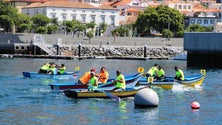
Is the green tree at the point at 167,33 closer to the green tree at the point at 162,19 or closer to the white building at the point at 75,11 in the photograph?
the green tree at the point at 162,19

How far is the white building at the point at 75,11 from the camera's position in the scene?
169375 mm

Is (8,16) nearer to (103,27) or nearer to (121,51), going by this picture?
(121,51)

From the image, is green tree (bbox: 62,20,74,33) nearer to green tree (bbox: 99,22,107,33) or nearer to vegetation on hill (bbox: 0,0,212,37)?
vegetation on hill (bbox: 0,0,212,37)

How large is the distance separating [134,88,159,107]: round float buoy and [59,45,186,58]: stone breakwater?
75.3m

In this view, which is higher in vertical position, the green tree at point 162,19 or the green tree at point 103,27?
the green tree at point 162,19

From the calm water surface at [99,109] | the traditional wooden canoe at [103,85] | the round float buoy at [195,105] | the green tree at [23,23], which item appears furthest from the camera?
the green tree at [23,23]

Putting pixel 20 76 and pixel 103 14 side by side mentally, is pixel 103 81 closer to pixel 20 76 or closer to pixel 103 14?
pixel 20 76

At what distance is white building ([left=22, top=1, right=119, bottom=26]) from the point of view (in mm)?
169375

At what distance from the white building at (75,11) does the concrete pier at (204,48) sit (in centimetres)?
8251

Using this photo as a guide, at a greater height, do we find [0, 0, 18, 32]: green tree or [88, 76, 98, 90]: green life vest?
[0, 0, 18, 32]: green tree

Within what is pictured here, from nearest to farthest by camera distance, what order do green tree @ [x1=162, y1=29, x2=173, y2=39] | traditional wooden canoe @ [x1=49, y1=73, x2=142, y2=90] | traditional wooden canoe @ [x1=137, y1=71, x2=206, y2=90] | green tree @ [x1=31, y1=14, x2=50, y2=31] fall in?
traditional wooden canoe @ [x1=49, y1=73, x2=142, y2=90] → traditional wooden canoe @ [x1=137, y1=71, x2=206, y2=90] → green tree @ [x1=162, y1=29, x2=173, y2=39] → green tree @ [x1=31, y1=14, x2=50, y2=31]

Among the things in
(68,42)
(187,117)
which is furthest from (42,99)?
(68,42)

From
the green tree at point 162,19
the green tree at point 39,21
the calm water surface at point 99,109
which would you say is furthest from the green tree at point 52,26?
the calm water surface at point 99,109

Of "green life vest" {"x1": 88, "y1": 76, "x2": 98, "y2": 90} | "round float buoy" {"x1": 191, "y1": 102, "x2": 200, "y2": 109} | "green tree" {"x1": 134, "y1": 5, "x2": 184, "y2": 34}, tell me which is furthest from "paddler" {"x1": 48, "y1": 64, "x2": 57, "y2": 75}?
"green tree" {"x1": 134, "y1": 5, "x2": 184, "y2": 34}
